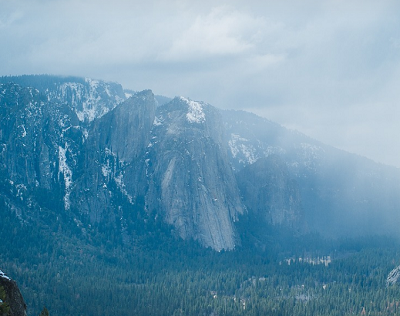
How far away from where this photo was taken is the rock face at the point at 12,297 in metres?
101

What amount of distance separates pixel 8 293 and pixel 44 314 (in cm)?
666

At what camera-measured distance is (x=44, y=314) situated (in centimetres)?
10538

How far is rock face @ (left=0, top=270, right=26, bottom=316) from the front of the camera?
3976 inches

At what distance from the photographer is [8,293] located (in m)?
102

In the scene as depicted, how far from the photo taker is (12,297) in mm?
102500
